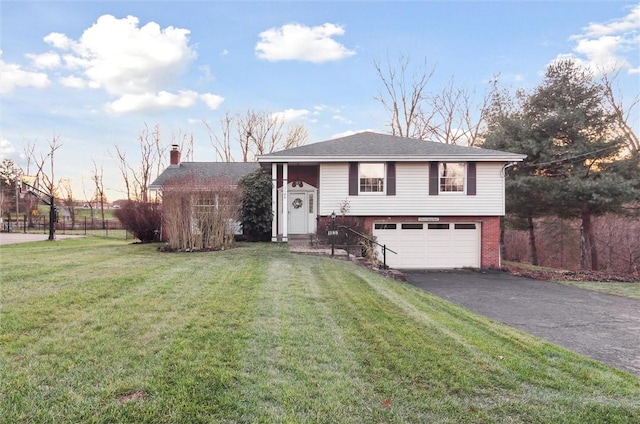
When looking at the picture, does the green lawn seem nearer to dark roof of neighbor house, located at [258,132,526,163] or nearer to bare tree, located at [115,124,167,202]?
dark roof of neighbor house, located at [258,132,526,163]

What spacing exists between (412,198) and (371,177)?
195cm

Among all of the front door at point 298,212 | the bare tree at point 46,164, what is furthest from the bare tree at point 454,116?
the bare tree at point 46,164

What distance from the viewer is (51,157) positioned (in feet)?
119

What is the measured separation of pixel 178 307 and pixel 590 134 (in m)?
19.3

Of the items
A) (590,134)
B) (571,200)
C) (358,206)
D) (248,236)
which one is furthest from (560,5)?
(248,236)

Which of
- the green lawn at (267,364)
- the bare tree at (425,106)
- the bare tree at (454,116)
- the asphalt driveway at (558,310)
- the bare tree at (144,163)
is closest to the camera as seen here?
the green lawn at (267,364)

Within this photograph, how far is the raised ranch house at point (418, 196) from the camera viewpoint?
14953 millimetres

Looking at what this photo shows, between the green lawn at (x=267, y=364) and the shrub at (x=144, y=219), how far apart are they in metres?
10.7

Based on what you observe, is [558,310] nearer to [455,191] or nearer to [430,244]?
[430,244]

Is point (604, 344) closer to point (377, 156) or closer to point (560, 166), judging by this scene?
point (377, 156)

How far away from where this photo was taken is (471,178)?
15.2 meters

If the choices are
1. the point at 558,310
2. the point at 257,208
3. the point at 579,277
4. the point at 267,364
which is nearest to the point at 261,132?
the point at 257,208

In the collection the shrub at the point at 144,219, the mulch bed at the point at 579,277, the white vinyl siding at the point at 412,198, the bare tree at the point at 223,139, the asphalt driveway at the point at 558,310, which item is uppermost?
the bare tree at the point at 223,139

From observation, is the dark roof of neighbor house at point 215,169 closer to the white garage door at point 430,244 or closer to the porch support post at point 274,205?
the porch support post at point 274,205
